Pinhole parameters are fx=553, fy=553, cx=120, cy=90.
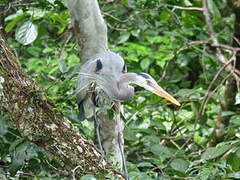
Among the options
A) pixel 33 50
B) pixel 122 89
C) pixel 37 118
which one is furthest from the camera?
pixel 33 50

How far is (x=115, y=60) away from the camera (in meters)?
2.68

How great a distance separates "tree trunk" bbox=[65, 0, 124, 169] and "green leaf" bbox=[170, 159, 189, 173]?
0.25m

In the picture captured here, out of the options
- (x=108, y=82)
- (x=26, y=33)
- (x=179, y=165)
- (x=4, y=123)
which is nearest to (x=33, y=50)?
(x=26, y=33)

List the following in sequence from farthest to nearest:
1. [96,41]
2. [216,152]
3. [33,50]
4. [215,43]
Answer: [33,50] → [215,43] → [96,41] → [216,152]

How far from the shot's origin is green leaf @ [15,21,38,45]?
2709 millimetres

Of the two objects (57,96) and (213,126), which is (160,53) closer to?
(213,126)

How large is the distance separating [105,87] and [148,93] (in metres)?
0.39

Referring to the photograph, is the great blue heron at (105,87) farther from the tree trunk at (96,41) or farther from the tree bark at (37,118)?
the tree bark at (37,118)

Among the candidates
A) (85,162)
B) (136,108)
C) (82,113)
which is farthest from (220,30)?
(85,162)

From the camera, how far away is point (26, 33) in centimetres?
273

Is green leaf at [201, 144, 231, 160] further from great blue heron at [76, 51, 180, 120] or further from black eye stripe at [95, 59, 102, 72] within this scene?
black eye stripe at [95, 59, 102, 72]

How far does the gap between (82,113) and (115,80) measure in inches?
9.3

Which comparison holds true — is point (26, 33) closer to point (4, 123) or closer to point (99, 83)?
point (99, 83)

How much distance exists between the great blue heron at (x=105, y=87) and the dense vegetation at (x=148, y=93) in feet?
0.25
